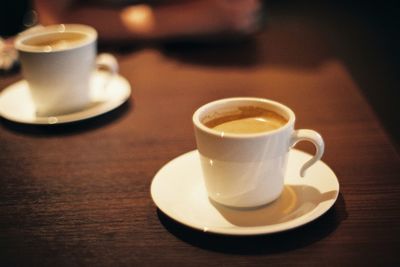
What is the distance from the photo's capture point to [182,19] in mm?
1359

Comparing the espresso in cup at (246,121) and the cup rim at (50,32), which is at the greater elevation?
the cup rim at (50,32)

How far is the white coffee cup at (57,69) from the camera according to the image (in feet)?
2.72

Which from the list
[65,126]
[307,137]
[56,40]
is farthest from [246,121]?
[56,40]

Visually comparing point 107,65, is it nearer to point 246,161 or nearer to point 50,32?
point 50,32

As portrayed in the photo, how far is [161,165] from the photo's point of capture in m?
0.69

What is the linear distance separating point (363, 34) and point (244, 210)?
2.47m

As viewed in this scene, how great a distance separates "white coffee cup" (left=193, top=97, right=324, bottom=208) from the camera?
1.77 feet

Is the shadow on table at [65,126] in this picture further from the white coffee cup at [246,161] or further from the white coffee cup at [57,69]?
the white coffee cup at [246,161]

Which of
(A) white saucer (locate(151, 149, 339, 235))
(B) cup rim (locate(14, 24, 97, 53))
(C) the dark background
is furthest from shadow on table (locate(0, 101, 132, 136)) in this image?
(C) the dark background

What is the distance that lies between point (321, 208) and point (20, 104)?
626 mm

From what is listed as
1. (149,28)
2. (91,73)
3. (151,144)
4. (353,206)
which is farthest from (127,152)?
(149,28)

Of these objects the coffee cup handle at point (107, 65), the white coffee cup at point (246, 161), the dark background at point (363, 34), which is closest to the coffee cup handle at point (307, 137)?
the white coffee cup at point (246, 161)

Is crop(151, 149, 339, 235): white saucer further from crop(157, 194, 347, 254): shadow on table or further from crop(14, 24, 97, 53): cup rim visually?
crop(14, 24, 97, 53): cup rim

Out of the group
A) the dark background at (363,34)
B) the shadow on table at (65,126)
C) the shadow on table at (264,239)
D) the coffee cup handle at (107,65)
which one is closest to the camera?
the shadow on table at (264,239)
